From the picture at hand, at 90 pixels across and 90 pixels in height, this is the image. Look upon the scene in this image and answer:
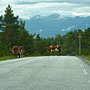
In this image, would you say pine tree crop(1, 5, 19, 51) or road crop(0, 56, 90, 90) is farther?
pine tree crop(1, 5, 19, 51)

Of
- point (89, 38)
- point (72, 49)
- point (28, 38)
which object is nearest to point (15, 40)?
point (28, 38)

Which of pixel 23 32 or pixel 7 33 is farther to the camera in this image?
pixel 23 32

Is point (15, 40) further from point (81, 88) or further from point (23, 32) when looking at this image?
point (81, 88)

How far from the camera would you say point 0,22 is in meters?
81.0

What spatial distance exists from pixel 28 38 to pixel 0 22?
1764 cm

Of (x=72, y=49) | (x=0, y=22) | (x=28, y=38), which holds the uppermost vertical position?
(x=0, y=22)

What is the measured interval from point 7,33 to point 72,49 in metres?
78.9

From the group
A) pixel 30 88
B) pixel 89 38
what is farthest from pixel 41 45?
pixel 30 88

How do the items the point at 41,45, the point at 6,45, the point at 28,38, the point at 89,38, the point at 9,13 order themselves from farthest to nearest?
1. the point at 41,45
2. the point at 89,38
3. the point at 28,38
4. the point at 9,13
5. the point at 6,45

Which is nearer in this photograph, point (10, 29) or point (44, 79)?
point (44, 79)

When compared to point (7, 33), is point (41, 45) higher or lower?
lower

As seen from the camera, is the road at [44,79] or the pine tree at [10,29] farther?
the pine tree at [10,29]

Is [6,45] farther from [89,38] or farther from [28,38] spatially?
[89,38]

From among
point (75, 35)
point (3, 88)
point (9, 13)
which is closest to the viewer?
point (3, 88)
